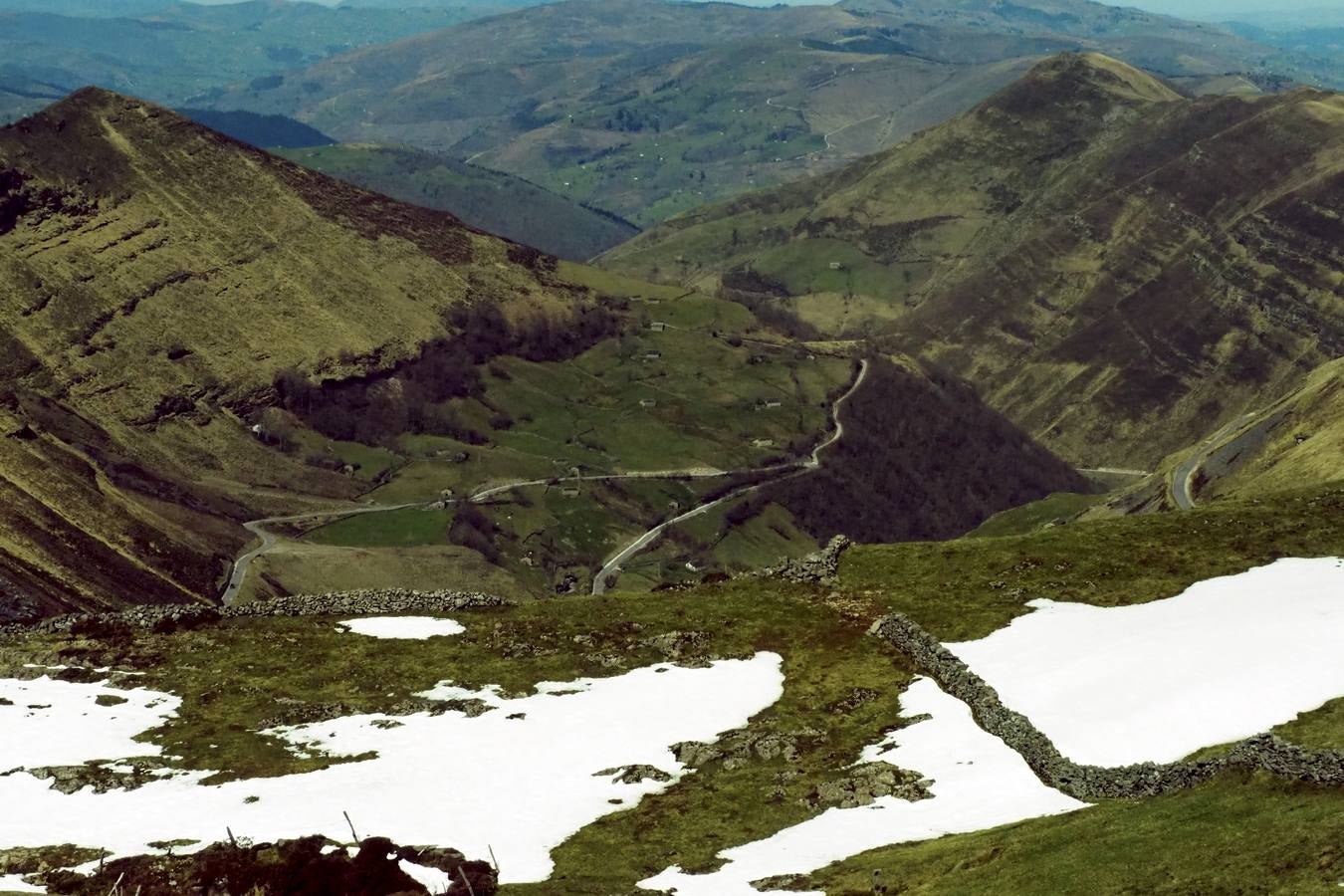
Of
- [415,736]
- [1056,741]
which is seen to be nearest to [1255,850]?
[1056,741]

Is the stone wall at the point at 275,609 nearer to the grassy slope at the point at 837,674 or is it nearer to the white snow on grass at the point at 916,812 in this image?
the grassy slope at the point at 837,674

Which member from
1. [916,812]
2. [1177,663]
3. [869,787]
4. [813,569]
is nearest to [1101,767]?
[916,812]

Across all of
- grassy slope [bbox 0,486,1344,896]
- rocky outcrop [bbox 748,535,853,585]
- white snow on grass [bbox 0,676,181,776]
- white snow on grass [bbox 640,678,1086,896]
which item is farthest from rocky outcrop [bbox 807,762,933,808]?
white snow on grass [bbox 0,676,181,776]

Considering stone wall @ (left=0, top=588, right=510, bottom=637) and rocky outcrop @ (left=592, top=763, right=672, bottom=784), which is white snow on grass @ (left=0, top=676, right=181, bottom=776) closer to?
stone wall @ (left=0, top=588, right=510, bottom=637)

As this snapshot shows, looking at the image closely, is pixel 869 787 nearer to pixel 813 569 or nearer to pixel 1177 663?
pixel 1177 663

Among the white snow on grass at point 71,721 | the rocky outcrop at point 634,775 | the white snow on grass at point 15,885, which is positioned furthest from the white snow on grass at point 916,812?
the white snow on grass at point 71,721
